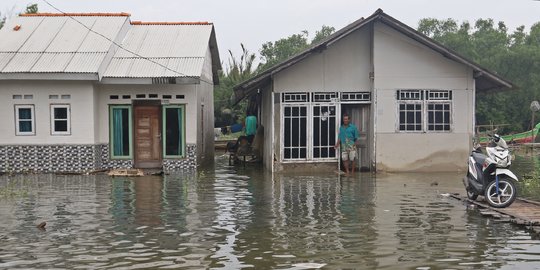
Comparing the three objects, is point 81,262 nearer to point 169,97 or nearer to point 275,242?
point 275,242

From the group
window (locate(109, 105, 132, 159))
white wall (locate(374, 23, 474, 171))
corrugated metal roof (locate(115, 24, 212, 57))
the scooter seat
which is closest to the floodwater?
the scooter seat

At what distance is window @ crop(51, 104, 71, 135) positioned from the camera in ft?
57.7

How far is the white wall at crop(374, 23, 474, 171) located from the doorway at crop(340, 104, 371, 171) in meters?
0.57

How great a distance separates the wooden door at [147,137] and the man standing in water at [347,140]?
581 cm

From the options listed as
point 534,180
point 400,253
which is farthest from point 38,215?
point 534,180

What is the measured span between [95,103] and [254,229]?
11.0 metres

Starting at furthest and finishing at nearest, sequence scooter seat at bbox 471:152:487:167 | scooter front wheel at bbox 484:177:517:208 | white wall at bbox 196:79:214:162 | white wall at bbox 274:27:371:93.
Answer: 1. white wall at bbox 196:79:214:162
2. white wall at bbox 274:27:371:93
3. scooter seat at bbox 471:152:487:167
4. scooter front wheel at bbox 484:177:517:208

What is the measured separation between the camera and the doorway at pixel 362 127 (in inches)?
692

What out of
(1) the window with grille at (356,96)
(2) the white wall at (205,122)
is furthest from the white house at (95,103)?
(1) the window with grille at (356,96)

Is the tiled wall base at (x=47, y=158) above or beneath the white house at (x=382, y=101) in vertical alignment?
beneath

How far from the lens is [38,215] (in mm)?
9523

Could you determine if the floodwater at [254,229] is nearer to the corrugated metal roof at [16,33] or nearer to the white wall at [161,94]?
the white wall at [161,94]

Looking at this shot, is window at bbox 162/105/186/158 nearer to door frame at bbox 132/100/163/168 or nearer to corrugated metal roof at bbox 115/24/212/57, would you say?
door frame at bbox 132/100/163/168

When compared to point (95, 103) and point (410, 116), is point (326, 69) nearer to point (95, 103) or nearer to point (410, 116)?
point (410, 116)
